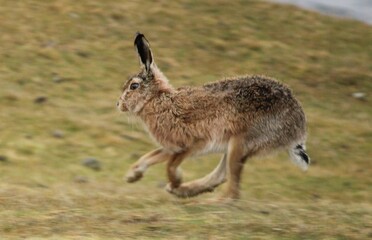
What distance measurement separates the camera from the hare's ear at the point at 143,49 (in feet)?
31.4

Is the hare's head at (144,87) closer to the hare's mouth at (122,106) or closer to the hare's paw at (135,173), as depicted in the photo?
the hare's mouth at (122,106)

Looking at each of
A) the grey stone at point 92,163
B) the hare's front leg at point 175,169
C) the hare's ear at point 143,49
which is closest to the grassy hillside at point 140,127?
the grey stone at point 92,163

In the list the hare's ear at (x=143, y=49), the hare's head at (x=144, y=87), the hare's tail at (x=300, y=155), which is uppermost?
the hare's ear at (x=143, y=49)

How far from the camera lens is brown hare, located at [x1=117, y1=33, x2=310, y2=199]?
930 cm

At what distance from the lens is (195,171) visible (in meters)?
13.1

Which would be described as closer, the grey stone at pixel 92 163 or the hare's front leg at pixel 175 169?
the hare's front leg at pixel 175 169

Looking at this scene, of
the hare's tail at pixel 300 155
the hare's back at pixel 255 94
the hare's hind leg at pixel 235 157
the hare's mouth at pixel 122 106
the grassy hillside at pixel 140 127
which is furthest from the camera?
the hare's mouth at pixel 122 106

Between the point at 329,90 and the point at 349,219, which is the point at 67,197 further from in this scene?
the point at 329,90

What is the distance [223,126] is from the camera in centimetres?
929

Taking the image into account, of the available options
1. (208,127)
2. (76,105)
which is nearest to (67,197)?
(208,127)

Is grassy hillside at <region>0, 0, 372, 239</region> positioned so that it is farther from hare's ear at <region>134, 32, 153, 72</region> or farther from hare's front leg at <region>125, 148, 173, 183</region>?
hare's ear at <region>134, 32, 153, 72</region>

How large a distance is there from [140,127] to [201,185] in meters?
5.19

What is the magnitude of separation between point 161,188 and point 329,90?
7.11 metres

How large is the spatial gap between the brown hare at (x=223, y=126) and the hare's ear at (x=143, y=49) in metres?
0.01
